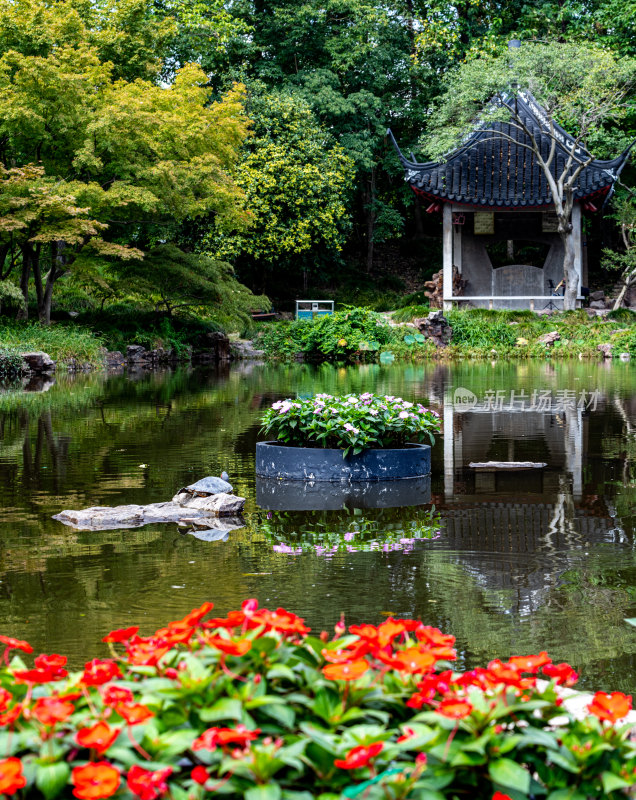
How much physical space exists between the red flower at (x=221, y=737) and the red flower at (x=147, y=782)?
73 mm

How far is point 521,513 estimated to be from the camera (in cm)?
687

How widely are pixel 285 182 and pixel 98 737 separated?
1284 inches

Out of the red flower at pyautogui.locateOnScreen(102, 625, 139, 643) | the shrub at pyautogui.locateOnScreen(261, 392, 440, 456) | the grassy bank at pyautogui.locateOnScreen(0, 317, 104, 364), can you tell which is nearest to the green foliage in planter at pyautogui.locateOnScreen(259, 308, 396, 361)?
the grassy bank at pyautogui.locateOnScreen(0, 317, 104, 364)

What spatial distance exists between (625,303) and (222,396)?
812 inches

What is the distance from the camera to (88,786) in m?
1.61

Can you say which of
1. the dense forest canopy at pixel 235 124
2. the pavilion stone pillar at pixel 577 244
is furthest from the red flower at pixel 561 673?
the pavilion stone pillar at pixel 577 244

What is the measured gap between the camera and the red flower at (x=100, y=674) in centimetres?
205

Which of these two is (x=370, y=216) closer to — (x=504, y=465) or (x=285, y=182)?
(x=285, y=182)

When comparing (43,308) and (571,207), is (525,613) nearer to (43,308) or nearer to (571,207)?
(43,308)

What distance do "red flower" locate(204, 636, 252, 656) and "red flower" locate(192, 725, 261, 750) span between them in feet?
0.61

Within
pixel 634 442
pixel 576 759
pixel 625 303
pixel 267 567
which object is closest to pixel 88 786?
pixel 576 759

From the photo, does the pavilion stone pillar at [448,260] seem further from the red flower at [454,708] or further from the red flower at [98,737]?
the red flower at [98,737]

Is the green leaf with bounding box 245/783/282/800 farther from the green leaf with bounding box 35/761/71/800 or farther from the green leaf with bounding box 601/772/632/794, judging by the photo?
the green leaf with bounding box 601/772/632/794

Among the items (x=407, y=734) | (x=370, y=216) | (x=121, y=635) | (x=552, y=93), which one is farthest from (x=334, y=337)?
(x=407, y=734)
